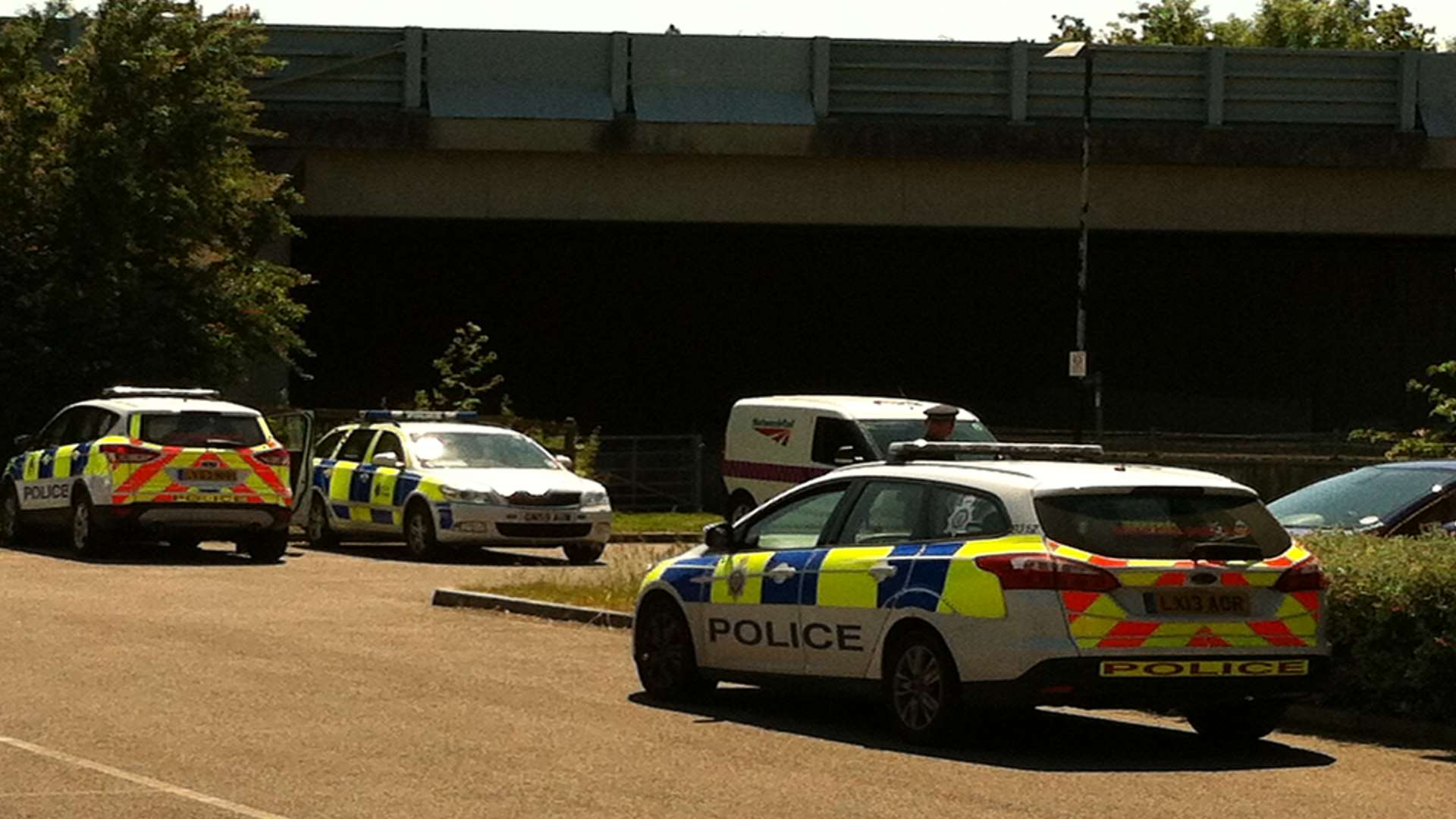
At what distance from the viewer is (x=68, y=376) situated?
37.3 meters

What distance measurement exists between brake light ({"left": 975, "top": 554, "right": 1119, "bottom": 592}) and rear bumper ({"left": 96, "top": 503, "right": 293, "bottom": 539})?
1604cm

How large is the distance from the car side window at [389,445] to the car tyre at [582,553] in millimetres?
2185

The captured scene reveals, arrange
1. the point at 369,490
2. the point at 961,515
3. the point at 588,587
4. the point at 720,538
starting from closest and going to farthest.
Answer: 1. the point at 961,515
2. the point at 720,538
3. the point at 588,587
4. the point at 369,490

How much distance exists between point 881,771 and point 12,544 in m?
19.5

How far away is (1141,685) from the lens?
40.6 feet

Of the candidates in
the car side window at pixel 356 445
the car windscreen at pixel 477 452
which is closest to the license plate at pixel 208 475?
the car windscreen at pixel 477 452

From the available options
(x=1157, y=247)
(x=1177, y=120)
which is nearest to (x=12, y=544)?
(x=1177, y=120)

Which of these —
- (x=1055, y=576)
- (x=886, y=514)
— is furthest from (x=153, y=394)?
(x=1055, y=576)

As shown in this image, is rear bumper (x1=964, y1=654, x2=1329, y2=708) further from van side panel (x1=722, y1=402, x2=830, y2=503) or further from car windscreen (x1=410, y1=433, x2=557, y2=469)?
van side panel (x1=722, y1=402, x2=830, y2=503)

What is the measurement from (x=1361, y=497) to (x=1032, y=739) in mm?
6858

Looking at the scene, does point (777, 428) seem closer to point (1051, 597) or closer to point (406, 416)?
point (406, 416)

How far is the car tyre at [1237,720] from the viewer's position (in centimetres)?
1317

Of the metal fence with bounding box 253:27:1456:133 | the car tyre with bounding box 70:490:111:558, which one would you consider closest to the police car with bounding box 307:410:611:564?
the car tyre with bounding box 70:490:111:558

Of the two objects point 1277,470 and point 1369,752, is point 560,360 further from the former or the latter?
point 1369,752
